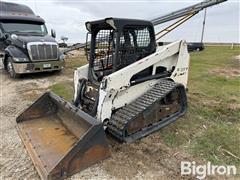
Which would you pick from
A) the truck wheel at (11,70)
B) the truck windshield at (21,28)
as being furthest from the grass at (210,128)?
the truck windshield at (21,28)

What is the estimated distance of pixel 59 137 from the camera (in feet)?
13.0

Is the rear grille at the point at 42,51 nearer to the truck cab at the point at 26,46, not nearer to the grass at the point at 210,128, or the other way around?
the truck cab at the point at 26,46

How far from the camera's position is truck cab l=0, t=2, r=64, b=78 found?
885 centimetres

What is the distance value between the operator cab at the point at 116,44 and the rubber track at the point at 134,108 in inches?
18.2

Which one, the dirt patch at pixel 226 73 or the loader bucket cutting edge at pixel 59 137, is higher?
the loader bucket cutting edge at pixel 59 137

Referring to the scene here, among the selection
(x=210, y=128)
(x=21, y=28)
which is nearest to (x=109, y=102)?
(x=210, y=128)

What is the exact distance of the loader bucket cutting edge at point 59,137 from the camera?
3131 millimetres

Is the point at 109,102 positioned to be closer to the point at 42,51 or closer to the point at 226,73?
the point at 42,51

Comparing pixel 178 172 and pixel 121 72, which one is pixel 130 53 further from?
pixel 178 172

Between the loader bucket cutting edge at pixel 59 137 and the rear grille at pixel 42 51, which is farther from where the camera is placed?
the rear grille at pixel 42 51

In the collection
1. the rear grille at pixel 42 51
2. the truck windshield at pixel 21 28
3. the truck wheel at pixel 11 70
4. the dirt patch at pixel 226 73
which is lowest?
the dirt patch at pixel 226 73

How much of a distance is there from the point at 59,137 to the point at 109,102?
A: 0.96 metres

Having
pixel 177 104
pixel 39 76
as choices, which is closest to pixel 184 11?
pixel 177 104

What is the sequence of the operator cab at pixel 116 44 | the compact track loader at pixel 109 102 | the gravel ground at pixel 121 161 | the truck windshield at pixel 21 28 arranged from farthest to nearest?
1. the truck windshield at pixel 21 28
2. the operator cab at pixel 116 44
3. the compact track loader at pixel 109 102
4. the gravel ground at pixel 121 161
